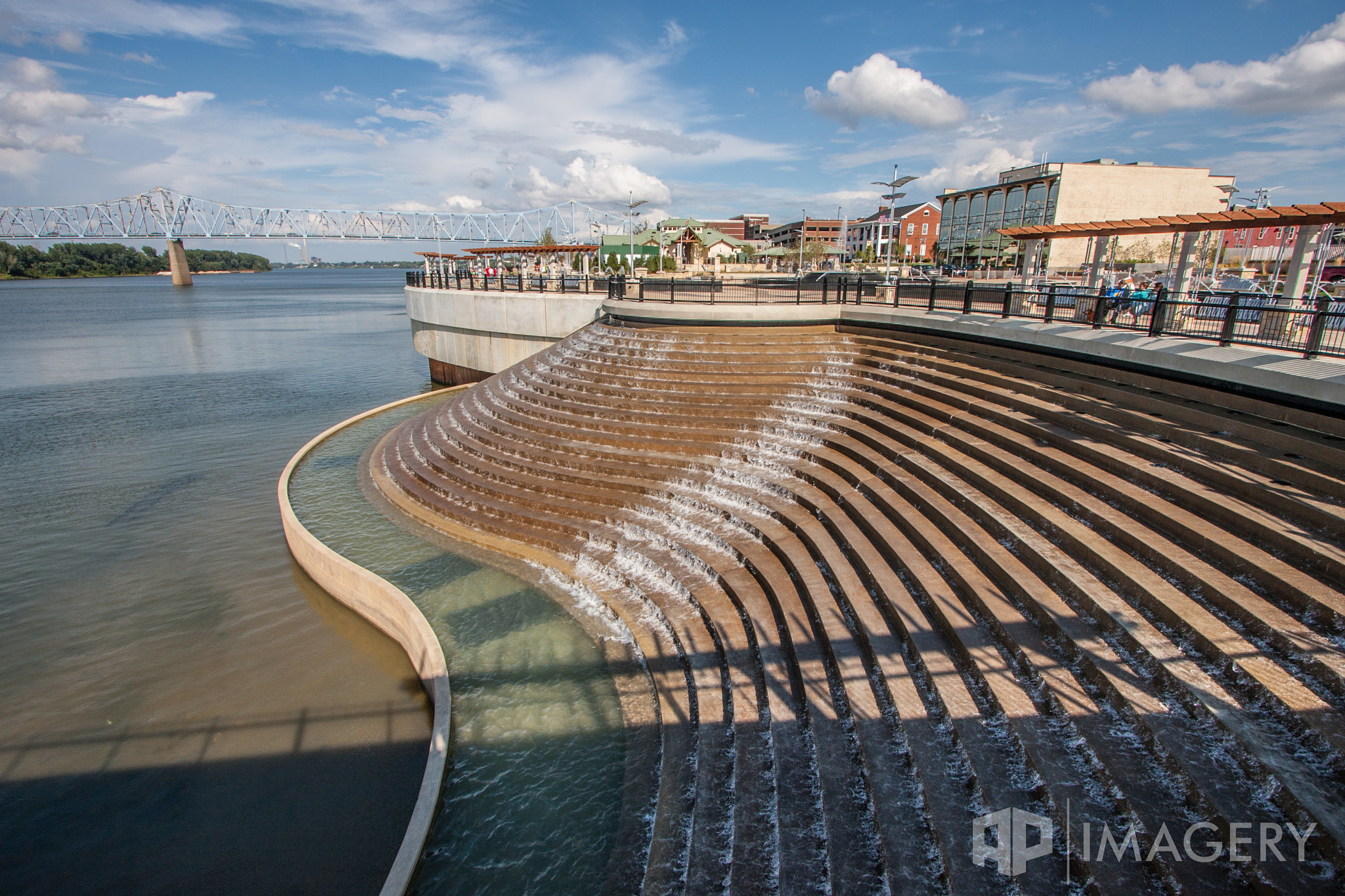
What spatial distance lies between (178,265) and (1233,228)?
18220 cm

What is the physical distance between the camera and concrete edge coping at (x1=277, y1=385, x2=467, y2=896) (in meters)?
5.93

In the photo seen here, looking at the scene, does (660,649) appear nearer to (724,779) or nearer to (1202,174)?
(724,779)

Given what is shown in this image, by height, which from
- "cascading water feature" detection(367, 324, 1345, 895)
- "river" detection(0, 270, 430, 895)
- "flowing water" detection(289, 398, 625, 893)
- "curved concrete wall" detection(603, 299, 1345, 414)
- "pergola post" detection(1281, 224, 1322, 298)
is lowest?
"river" detection(0, 270, 430, 895)

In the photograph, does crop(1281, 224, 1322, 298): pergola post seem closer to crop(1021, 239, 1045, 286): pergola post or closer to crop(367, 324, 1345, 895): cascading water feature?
crop(367, 324, 1345, 895): cascading water feature

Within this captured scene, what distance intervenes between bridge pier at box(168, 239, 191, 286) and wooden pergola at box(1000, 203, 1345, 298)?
177m

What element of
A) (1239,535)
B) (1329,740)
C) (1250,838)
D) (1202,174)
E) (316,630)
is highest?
(1202,174)

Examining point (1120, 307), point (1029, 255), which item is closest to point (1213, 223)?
point (1120, 307)

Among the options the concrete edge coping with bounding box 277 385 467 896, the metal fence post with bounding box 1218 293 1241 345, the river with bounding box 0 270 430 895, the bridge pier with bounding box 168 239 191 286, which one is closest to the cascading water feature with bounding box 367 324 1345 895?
the metal fence post with bounding box 1218 293 1241 345

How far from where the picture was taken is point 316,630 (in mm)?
10281

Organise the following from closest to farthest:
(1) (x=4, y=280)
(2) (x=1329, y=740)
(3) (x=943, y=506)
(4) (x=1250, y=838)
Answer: (4) (x=1250, y=838)
(2) (x=1329, y=740)
(3) (x=943, y=506)
(1) (x=4, y=280)

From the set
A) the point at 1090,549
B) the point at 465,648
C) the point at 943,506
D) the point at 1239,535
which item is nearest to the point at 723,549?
the point at 943,506

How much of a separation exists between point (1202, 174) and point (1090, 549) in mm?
70073

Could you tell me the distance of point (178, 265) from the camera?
140 metres

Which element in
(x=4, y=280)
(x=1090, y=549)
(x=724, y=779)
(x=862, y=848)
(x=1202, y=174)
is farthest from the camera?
(x=4, y=280)
